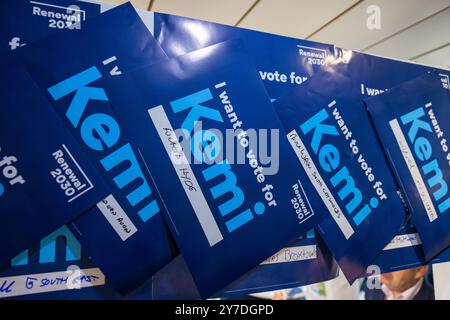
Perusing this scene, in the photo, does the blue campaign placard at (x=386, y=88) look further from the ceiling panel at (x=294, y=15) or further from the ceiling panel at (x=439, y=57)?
the ceiling panel at (x=439, y=57)

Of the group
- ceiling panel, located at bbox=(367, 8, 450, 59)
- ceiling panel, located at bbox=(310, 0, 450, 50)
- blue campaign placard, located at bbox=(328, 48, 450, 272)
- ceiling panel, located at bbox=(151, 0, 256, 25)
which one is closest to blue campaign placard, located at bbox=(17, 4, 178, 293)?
blue campaign placard, located at bbox=(328, 48, 450, 272)

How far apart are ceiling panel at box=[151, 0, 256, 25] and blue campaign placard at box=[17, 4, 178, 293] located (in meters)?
1.31

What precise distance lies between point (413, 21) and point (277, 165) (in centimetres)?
197

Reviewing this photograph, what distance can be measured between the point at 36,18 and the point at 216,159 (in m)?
0.41

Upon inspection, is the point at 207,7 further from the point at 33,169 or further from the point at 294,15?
the point at 33,169

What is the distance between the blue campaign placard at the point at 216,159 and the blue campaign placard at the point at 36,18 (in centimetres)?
14

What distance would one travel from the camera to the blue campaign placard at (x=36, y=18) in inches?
17.6

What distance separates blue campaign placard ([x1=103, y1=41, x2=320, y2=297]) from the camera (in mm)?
493

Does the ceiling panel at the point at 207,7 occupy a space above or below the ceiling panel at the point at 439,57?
above

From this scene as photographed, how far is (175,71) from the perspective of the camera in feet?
1.70

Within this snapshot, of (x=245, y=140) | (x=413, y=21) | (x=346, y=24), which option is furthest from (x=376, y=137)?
(x=413, y=21)

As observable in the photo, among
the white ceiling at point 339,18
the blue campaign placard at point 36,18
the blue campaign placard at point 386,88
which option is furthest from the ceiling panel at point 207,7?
the blue campaign placard at point 36,18

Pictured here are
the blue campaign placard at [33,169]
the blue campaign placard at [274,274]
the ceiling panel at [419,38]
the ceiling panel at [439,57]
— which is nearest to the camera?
the blue campaign placard at [33,169]
